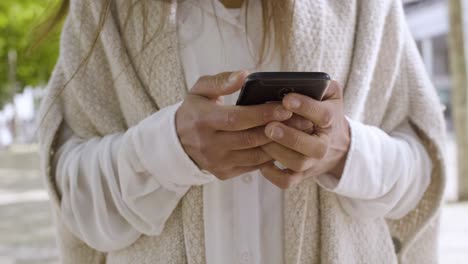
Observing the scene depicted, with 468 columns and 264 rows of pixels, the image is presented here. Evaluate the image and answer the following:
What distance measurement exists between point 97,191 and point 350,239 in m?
0.56

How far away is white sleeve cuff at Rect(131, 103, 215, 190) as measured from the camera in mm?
1123

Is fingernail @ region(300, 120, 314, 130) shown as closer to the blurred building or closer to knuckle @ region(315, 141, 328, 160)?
knuckle @ region(315, 141, 328, 160)

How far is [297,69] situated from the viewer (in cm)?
124

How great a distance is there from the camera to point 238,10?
1.30m

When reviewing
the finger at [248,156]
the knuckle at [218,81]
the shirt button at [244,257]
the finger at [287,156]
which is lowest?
the shirt button at [244,257]

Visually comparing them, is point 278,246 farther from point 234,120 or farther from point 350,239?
point 234,120

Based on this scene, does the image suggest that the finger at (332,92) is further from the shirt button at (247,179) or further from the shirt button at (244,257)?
the shirt button at (244,257)

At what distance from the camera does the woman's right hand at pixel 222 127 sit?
0.99 meters

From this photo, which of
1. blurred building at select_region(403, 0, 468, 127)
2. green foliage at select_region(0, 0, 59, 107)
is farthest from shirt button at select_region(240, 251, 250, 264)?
blurred building at select_region(403, 0, 468, 127)

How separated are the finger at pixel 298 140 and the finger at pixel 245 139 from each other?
3 cm

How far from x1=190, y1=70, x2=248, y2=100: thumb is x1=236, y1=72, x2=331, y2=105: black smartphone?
1.2 inches

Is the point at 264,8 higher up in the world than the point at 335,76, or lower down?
higher up

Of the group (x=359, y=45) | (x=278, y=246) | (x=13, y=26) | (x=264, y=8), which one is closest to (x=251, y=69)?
(x=264, y=8)

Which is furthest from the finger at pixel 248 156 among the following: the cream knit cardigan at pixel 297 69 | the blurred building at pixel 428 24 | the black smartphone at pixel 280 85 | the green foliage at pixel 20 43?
the blurred building at pixel 428 24
